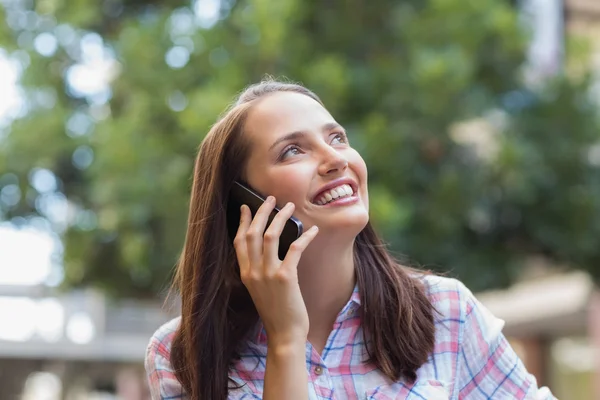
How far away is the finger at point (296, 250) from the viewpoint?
2002 mm

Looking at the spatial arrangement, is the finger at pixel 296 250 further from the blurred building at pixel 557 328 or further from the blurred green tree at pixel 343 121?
the blurred building at pixel 557 328

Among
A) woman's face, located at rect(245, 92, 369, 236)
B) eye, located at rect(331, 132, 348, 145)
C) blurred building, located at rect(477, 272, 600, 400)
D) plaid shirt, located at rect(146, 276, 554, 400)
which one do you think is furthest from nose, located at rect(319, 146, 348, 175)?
blurred building, located at rect(477, 272, 600, 400)

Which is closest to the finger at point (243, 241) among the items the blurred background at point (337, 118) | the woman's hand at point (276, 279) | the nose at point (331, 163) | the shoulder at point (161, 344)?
the woman's hand at point (276, 279)

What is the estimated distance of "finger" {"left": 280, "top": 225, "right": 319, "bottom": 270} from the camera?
2.00 meters

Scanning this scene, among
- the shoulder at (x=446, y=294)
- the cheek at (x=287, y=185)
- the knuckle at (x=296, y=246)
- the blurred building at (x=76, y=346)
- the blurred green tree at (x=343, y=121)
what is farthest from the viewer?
the blurred building at (x=76, y=346)

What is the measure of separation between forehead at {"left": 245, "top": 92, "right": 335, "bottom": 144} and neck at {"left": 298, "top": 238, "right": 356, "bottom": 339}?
30cm

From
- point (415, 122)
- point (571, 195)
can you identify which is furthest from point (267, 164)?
point (571, 195)

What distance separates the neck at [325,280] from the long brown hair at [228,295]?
6 centimetres

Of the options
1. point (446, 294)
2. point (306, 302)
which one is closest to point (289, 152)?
point (306, 302)

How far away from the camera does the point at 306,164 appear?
2.11 meters

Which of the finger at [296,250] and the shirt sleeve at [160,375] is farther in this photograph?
the shirt sleeve at [160,375]

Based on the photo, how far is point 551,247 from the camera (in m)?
8.27

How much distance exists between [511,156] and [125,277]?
4.14 metres

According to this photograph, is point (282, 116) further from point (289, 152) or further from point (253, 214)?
point (253, 214)
